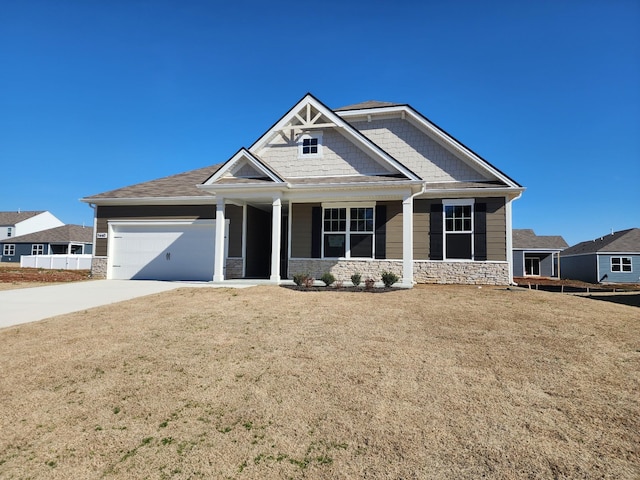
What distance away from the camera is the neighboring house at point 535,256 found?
1299 inches

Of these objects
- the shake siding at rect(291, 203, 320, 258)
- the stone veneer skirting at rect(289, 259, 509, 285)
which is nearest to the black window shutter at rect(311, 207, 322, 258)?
the shake siding at rect(291, 203, 320, 258)

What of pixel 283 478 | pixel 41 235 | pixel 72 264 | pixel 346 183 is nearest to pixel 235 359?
pixel 283 478

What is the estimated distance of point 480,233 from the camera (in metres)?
13.9

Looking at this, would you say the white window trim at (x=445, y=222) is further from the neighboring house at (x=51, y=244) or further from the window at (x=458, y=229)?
the neighboring house at (x=51, y=244)

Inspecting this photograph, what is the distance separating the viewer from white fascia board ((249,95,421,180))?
12.9 m

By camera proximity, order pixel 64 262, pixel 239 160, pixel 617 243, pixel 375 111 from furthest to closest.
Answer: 1. pixel 64 262
2. pixel 617 243
3. pixel 375 111
4. pixel 239 160

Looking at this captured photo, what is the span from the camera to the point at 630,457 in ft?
10.3

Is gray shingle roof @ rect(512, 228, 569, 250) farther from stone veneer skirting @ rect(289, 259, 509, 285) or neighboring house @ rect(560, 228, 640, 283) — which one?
stone veneer skirting @ rect(289, 259, 509, 285)

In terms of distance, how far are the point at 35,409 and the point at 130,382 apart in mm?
948

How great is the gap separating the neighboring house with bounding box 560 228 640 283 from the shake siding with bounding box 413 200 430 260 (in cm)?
2641

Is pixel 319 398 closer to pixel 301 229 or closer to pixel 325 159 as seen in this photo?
pixel 301 229

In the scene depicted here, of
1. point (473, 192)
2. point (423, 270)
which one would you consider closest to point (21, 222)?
point (423, 270)

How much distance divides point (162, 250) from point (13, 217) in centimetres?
5200

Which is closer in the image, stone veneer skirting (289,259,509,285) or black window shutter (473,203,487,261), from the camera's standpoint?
stone veneer skirting (289,259,509,285)
